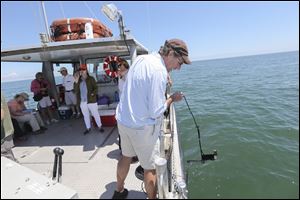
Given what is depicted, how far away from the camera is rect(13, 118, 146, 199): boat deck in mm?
3299

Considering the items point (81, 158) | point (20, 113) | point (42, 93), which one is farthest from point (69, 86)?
point (81, 158)

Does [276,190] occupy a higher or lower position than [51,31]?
lower

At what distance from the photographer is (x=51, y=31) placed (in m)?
6.10

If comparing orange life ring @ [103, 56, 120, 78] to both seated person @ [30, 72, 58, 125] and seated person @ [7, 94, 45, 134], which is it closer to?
seated person @ [7, 94, 45, 134]

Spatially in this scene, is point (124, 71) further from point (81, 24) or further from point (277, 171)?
point (277, 171)

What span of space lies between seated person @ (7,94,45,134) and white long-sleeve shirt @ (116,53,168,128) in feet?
15.6

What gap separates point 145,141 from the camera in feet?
7.57

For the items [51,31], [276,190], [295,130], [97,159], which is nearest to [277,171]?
[276,190]

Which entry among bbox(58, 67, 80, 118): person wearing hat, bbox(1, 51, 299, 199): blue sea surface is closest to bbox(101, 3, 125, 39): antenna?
→ bbox(1, 51, 299, 199): blue sea surface

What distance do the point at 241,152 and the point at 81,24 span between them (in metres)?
5.83

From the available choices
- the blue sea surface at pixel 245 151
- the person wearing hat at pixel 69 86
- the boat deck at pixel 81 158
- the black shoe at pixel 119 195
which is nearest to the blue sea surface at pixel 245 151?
the blue sea surface at pixel 245 151

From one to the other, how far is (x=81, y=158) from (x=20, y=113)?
270cm

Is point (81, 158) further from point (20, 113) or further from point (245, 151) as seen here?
point (245, 151)

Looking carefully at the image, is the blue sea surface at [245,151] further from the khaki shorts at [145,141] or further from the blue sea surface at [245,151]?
the khaki shorts at [145,141]
